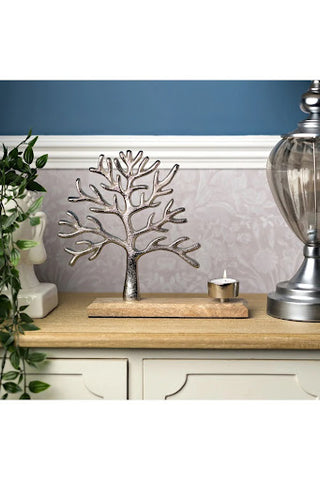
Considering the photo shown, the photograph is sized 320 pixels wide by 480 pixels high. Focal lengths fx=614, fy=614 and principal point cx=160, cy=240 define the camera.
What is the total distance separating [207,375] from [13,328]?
418mm

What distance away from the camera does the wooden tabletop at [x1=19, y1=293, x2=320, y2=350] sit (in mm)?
1228

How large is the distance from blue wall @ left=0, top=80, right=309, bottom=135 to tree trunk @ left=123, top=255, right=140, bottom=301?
43 centimetres

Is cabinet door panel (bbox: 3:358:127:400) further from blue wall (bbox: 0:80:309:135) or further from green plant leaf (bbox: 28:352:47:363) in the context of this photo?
blue wall (bbox: 0:80:309:135)

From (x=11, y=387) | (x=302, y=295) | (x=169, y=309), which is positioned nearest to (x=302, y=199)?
(x=302, y=295)

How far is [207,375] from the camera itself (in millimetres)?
1260

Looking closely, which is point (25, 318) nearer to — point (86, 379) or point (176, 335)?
point (86, 379)

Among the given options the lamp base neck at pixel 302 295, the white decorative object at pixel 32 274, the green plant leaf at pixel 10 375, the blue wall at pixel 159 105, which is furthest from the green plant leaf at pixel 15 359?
the blue wall at pixel 159 105

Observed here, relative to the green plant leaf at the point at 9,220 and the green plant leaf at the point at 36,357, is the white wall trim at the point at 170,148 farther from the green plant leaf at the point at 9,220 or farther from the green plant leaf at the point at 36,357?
the green plant leaf at the point at 36,357

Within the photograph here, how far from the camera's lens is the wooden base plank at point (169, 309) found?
1384mm

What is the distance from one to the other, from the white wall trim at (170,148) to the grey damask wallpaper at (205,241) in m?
0.03
